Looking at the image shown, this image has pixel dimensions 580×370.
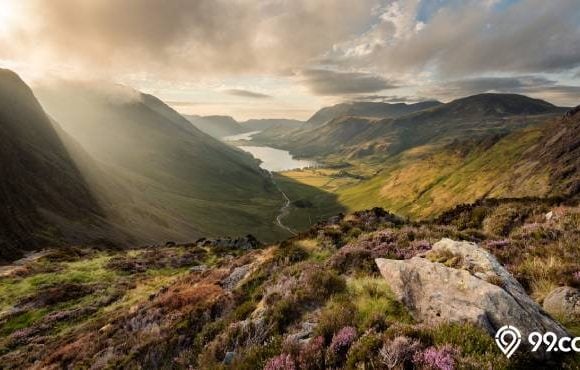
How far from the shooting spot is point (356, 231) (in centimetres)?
2328

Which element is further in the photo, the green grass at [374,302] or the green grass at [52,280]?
the green grass at [52,280]

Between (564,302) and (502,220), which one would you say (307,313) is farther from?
(502,220)

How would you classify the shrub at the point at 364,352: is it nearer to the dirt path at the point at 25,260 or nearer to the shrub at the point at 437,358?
the shrub at the point at 437,358

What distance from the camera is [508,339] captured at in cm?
764

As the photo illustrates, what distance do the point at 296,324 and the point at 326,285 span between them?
2.24 meters

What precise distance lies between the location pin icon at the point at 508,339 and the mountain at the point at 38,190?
61.9 m

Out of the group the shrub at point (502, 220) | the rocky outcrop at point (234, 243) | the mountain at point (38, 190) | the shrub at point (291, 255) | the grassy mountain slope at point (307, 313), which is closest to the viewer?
the grassy mountain slope at point (307, 313)

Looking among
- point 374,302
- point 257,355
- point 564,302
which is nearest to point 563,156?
point 564,302

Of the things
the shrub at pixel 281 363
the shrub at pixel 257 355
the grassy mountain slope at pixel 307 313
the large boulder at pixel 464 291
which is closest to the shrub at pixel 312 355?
the grassy mountain slope at pixel 307 313

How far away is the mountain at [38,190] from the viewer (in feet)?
209

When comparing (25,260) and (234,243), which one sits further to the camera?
(234,243)

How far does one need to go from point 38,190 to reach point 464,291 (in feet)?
307

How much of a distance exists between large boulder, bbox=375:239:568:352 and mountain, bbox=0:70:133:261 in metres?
59.3

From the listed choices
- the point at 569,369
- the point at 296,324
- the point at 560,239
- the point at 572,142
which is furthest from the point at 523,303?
the point at 572,142
